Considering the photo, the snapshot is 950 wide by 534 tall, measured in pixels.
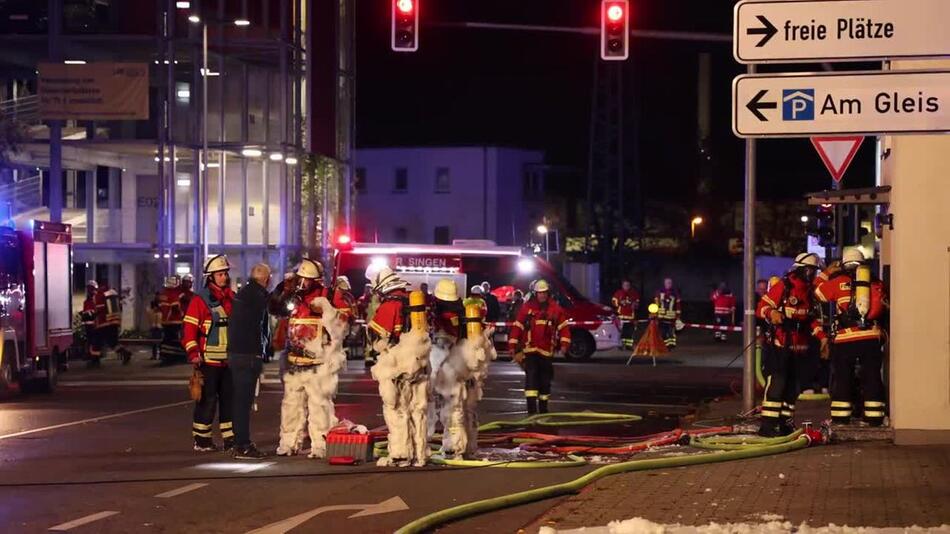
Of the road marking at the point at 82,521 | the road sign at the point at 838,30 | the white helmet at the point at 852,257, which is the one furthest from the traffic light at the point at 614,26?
the road marking at the point at 82,521

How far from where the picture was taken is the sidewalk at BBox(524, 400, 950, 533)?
924 centimetres

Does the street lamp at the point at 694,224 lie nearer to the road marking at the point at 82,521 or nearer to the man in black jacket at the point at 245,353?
the man in black jacket at the point at 245,353

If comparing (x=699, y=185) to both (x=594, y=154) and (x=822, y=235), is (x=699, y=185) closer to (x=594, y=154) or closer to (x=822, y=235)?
(x=594, y=154)

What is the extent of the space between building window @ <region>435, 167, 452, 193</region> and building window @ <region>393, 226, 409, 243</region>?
2.93m

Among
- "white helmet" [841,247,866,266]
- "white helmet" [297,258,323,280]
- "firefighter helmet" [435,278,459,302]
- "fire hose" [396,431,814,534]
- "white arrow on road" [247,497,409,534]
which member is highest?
"white helmet" [841,247,866,266]

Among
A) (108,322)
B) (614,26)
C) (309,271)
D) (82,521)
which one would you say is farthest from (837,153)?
(108,322)

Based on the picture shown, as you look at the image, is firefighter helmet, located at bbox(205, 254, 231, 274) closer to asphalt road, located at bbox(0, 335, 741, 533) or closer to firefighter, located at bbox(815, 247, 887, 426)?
asphalt road, located at bbox(0, 335, 741, 533)

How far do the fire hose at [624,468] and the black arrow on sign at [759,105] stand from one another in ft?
10.9

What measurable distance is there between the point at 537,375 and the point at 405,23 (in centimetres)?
730

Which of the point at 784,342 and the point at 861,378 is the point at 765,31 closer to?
the point at 784,342

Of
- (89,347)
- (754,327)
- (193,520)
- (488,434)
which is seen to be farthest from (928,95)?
(89,347)

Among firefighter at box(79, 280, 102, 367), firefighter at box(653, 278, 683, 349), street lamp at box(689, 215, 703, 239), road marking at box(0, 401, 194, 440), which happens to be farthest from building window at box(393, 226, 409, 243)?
road marking at box(0, 401, 194, 440)

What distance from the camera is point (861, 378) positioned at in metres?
14.5

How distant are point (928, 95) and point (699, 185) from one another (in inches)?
2415
